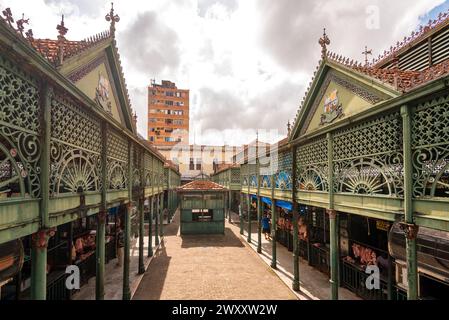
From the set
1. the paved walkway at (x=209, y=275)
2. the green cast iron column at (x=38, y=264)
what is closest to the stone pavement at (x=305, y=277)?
the paved walkway at (x=209, y=275)

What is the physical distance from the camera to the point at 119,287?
9.95 meters

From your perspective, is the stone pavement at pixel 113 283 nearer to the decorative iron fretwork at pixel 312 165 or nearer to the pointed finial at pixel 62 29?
the decorative iron fretwork at pixel 312 165

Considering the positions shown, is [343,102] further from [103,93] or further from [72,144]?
[103,93]

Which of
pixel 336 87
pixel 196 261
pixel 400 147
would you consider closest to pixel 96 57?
pixel 336 87

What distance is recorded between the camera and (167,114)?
204ft

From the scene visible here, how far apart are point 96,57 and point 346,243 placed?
12250 mm

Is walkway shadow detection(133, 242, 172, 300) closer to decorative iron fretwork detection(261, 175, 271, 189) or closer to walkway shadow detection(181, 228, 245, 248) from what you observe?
walkway shadow detection(181, 228, 245, 248)

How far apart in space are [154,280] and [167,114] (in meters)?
55.5

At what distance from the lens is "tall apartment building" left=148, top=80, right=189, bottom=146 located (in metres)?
61.6

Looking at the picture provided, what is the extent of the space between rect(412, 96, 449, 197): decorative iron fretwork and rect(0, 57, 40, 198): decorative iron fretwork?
651 centimetres

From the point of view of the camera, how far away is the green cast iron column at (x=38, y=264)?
12.3 feet

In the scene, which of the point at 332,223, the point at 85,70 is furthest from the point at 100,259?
the point at 332,223
